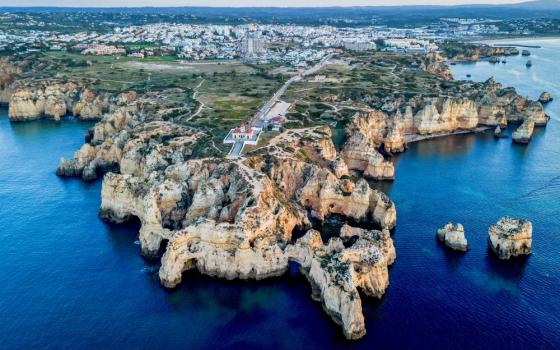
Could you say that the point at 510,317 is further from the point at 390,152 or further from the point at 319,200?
the point at 390,152

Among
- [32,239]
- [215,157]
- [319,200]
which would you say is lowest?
[32,239]

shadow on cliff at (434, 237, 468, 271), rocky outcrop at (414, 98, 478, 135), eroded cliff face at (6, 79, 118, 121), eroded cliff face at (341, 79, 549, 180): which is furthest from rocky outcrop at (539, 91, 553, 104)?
eroded cliff face at (6, 79, 118, 121)

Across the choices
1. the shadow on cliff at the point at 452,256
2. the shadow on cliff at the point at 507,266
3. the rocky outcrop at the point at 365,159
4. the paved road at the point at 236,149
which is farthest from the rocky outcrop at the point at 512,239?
the paved road at the point at 236,149

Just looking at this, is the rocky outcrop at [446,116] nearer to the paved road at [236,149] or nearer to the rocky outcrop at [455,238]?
the paved road at [236,149]

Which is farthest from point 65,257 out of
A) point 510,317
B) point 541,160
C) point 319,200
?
point 541,160

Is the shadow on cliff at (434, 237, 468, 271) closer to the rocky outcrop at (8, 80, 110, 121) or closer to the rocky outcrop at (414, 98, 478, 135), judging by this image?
the rocky outcrop at (414, 98, 478, 135)

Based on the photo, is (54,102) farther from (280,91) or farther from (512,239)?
(512,239)
